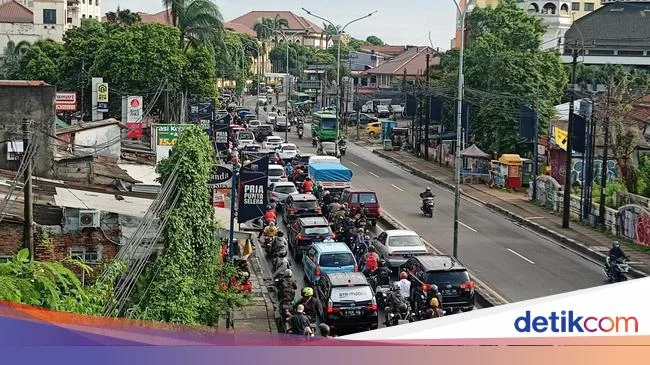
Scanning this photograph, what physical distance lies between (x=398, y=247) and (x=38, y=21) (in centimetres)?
8657

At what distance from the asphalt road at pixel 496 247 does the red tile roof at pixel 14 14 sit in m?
69.5

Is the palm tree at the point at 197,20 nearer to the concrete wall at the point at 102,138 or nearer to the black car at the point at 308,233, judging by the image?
the concrete wall at the point at 102,138

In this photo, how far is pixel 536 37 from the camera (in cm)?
5800

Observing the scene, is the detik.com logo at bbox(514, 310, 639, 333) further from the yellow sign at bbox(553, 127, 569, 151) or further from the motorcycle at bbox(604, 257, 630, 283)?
the yellow sign at bbox(553, 127, 569, 151)

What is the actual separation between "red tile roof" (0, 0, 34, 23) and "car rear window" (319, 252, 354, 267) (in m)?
90.2

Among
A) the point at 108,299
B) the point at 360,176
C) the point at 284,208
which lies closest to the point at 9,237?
the point at 108,299

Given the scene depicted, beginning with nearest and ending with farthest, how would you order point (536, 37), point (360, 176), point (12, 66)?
point (360, 176) < point (536, 37) < point (12, 66)

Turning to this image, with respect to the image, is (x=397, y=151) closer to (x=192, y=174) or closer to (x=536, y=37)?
(x=536, y=37)

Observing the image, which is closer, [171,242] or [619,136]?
[171,242]

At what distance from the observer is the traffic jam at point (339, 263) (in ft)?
67.0

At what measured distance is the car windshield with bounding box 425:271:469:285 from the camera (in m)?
21.6

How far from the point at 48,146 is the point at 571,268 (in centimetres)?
1608

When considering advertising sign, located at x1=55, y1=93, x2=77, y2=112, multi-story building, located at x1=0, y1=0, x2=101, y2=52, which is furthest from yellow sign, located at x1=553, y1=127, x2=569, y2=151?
multi-story building, located at x1=0, y1=0, x2=101, y2=52

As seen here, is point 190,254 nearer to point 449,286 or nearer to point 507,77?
point 449,286
